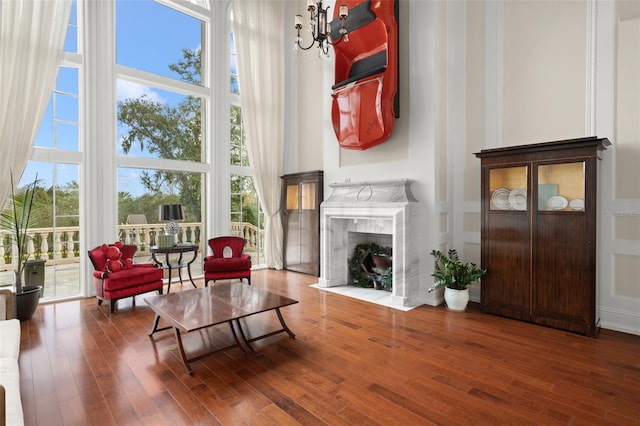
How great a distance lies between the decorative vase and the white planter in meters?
4.97

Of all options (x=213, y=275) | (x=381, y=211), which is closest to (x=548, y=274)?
(x=381, y=211)

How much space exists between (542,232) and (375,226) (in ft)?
7.11

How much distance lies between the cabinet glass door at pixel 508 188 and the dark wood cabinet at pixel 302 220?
120 inches

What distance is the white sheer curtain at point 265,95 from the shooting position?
6582mm

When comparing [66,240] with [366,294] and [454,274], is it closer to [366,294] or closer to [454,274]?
[366,294]

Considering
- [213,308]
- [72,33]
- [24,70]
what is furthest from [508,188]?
[72,33]

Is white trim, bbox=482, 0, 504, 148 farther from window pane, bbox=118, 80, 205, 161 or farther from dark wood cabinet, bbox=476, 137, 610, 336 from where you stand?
window pane, bbox=118, 80, 205, 161

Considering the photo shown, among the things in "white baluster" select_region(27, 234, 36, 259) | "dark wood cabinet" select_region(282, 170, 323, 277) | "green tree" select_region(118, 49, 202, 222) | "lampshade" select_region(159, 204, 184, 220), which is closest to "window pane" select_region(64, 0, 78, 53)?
"green tree" select_region(118, 49, 202, 222)

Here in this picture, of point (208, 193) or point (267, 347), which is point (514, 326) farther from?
point (208, 193)

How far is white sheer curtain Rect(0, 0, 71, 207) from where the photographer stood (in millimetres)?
4207

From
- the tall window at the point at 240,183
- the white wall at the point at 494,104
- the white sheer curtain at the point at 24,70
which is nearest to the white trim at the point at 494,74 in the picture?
the white wall at the point at 494,104

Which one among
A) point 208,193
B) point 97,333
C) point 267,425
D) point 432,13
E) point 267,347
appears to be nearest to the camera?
point 267,425

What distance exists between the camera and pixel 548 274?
→ 3.70 meters

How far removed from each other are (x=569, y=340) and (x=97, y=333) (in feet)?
15.6
